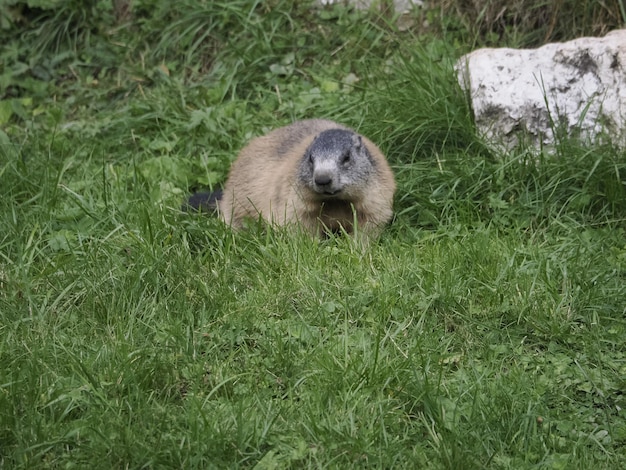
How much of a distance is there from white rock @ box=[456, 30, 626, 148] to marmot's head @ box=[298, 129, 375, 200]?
3.24ft

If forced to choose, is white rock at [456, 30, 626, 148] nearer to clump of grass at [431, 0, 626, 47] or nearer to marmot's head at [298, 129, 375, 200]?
clump of grass at [431, 0, 626, 47]

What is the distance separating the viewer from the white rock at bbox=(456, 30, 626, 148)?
18.5 ft

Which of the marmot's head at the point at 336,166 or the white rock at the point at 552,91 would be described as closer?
the marmot's head at the point at 336,166

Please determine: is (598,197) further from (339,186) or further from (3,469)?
(3,469)

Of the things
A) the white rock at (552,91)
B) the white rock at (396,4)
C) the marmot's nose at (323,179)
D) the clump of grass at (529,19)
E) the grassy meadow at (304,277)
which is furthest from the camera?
the white rock at (396,4)

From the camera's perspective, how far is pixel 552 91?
5777 millimetres

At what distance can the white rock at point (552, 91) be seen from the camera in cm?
563

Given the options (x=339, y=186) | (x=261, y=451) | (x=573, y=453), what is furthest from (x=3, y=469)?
(x=339, y=186)

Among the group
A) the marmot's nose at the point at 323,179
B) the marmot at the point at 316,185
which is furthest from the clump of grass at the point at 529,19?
the marmot's nose at the point at 323,179

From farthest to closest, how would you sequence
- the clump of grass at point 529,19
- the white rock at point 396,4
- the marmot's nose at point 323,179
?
the white rock at point 396,4, the clump of grass at point 529,19, the marmot's nose at point 323,179

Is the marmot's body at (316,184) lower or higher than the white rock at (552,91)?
lower

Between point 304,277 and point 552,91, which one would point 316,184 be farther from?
point 552,91

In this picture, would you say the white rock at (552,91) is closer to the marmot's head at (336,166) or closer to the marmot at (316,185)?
the marmot at (316,185)

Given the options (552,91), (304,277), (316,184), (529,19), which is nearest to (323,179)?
(316,184)
